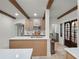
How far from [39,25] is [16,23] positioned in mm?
2301

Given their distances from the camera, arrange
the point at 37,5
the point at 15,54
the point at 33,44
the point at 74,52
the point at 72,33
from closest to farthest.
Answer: the point at 15,54
the point at 74,52
the point at 33,44
the point at 37,5
the point at 72,33

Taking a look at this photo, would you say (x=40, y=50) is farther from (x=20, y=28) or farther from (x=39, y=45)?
(x=20, y=28)

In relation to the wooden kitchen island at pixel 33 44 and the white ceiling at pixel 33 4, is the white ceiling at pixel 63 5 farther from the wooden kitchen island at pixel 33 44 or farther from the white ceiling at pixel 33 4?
the wooden kitchen island at pixel 33 44

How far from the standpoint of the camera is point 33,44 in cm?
606

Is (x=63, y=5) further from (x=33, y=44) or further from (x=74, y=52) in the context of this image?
(x=74, y=52)

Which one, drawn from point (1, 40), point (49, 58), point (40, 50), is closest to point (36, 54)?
point (40, 50)

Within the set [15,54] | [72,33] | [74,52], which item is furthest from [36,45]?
[15,54]

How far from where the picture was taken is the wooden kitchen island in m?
6.00

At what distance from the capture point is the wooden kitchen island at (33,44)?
600cm

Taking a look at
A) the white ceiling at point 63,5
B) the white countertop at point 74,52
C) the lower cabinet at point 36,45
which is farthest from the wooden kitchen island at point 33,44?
the white countertop at point 74,52

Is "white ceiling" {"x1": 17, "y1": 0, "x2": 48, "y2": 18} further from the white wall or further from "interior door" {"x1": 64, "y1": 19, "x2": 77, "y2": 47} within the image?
"interior door" {"x1": 64, "y1": 19, "x2": 77, "y2": 47}

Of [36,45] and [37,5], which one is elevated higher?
[37,5]

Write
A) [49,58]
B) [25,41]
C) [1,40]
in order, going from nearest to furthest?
[49,58], [25,41], [1,40]

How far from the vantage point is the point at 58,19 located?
11883 millimetres
